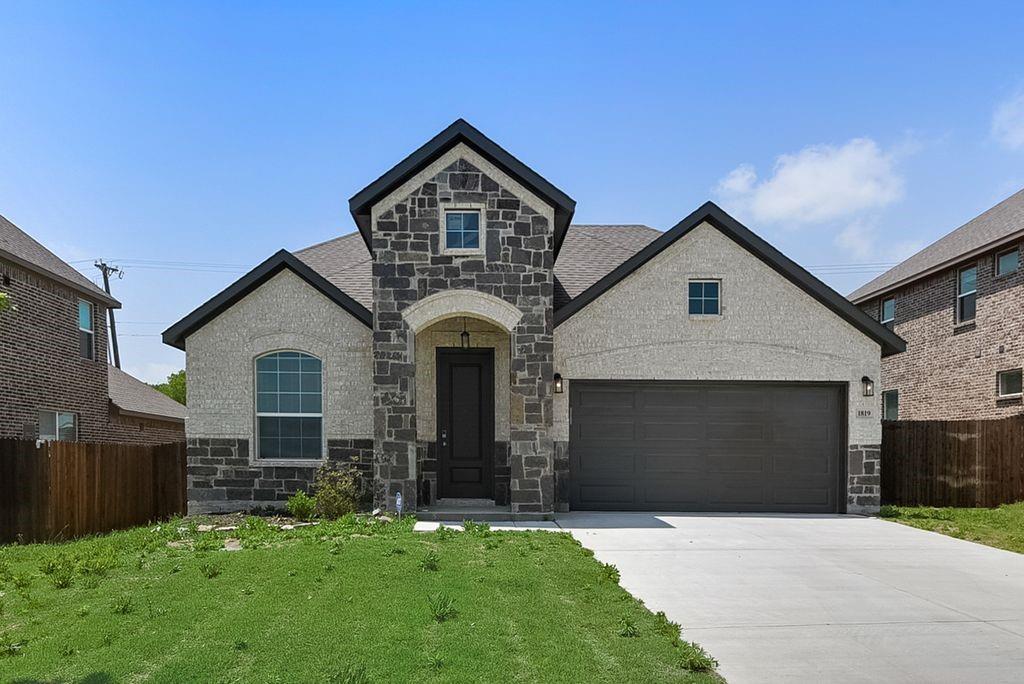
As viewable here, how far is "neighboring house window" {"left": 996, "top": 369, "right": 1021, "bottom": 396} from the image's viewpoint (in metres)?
16.2

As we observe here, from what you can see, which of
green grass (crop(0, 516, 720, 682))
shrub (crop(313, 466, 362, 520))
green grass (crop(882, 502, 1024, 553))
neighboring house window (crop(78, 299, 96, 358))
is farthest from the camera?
neighboring house window (crop(78, 299, 96, 358))

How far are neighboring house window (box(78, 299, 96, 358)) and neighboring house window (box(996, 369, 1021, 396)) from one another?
79.7 feet

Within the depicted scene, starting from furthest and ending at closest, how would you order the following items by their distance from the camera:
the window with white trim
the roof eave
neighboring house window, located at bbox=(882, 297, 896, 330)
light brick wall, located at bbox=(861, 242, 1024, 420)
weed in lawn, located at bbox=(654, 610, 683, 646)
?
1. neighboring house window, located at bbox=(882, 297, 896, 330)
2. light brick wall, located at bbox=(861, 242, 1024, 420)
3. the window with white trim
4. the roof eave
5. weed in lawn, located at bbox=(654, 610, 683, 646)

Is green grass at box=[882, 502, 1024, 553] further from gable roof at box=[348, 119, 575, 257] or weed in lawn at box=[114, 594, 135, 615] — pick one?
weed in lawn at box=[114, 594, 135, 615]

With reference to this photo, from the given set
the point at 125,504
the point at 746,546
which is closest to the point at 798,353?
the point at 746,546

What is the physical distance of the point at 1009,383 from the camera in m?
16.5

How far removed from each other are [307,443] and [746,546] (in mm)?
7932

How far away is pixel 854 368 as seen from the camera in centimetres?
1298

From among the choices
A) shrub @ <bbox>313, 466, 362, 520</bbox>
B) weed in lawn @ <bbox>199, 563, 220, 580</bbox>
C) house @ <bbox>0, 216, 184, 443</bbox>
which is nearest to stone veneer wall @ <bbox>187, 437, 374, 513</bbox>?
shrub @ <bbox>313, 466, 362, 520</bbox>

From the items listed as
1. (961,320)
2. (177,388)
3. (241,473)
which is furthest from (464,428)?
(177,388)

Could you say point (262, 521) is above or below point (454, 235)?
below

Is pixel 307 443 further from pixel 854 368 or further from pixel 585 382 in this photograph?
pixel 854 368

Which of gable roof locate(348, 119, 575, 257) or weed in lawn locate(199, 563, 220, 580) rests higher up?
gable roof locate(348, 119, 575, 257)

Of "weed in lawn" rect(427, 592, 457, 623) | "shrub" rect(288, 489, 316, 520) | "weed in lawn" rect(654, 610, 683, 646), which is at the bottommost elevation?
"shrub" rect(288, 489, 316, 520)
